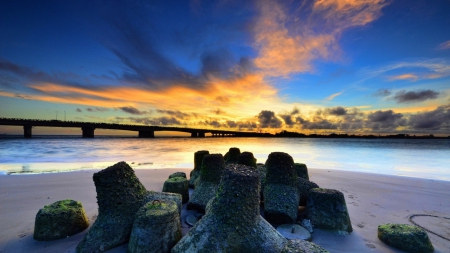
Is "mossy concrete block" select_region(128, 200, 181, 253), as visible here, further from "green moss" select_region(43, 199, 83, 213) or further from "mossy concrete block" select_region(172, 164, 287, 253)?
"green moss" select_region(43, 199, 83, 213)

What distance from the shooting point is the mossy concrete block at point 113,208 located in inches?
113

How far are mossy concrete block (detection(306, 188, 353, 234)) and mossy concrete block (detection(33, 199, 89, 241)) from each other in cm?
374

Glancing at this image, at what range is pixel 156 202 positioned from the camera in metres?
2.99

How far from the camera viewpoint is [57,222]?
3.22 meters

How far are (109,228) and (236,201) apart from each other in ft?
5.86

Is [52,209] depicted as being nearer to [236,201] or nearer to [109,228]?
[109,228]

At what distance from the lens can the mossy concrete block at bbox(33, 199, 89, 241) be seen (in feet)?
10.4

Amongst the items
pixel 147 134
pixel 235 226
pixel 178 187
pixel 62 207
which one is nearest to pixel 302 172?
pixel 178 187

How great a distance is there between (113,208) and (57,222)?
0.95m

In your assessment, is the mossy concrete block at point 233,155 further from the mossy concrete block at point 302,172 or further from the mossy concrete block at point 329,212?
the mossy concrete block at point 329,212

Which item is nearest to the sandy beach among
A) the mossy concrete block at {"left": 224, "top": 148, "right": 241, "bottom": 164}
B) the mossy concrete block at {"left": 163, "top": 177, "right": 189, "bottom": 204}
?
the mossy concrete block at {"left": 163, "top": 177, "right": 189, "bottom": 204}

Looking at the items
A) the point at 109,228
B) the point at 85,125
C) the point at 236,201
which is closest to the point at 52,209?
the point at 109,228

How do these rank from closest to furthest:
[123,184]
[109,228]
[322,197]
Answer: [109,228], [123,184], [322,197]

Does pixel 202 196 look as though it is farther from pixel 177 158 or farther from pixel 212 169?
pixel 177 158
